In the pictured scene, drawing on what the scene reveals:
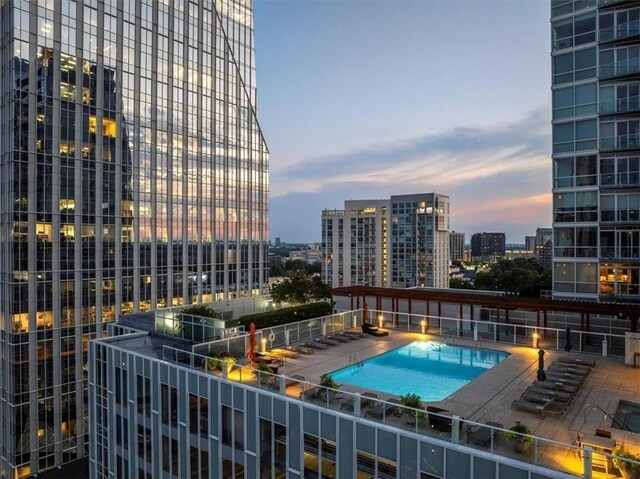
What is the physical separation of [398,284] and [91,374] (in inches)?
3900

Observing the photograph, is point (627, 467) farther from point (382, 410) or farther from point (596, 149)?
point (596, 149)

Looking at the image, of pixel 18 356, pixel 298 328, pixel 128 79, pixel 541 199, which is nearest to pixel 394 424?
pixel 298 328

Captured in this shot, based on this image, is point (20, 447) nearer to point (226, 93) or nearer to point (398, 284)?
point (226, 93)

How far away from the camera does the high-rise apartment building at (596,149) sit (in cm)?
2614

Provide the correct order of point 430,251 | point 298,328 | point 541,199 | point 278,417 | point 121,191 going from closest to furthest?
point 278,417
point 298,328
point 121,191
point 430,251
point 541,199

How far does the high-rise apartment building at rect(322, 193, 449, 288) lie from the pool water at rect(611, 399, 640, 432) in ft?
318

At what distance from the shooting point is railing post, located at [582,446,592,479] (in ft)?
27.3

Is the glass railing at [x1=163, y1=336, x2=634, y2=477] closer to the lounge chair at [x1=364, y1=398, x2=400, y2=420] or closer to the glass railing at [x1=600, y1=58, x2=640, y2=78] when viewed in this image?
the lounge chair at [x1=364, y1=398, x2=400, y2=420]

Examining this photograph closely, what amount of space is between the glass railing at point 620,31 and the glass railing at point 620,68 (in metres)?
1.49

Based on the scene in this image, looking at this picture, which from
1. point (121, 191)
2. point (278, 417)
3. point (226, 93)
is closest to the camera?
point (278, 417)

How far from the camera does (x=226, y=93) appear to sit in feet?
167

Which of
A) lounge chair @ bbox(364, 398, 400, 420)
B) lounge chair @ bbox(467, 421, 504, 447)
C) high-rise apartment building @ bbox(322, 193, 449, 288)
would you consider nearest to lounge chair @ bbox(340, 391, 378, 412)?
lounge chair @ bbox(364, 398, 400, 420)

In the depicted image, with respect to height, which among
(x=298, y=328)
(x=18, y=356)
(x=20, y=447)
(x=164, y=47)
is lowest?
(x=20, y=447)

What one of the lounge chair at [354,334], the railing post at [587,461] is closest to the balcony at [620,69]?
the lounge chair at [354,334]
